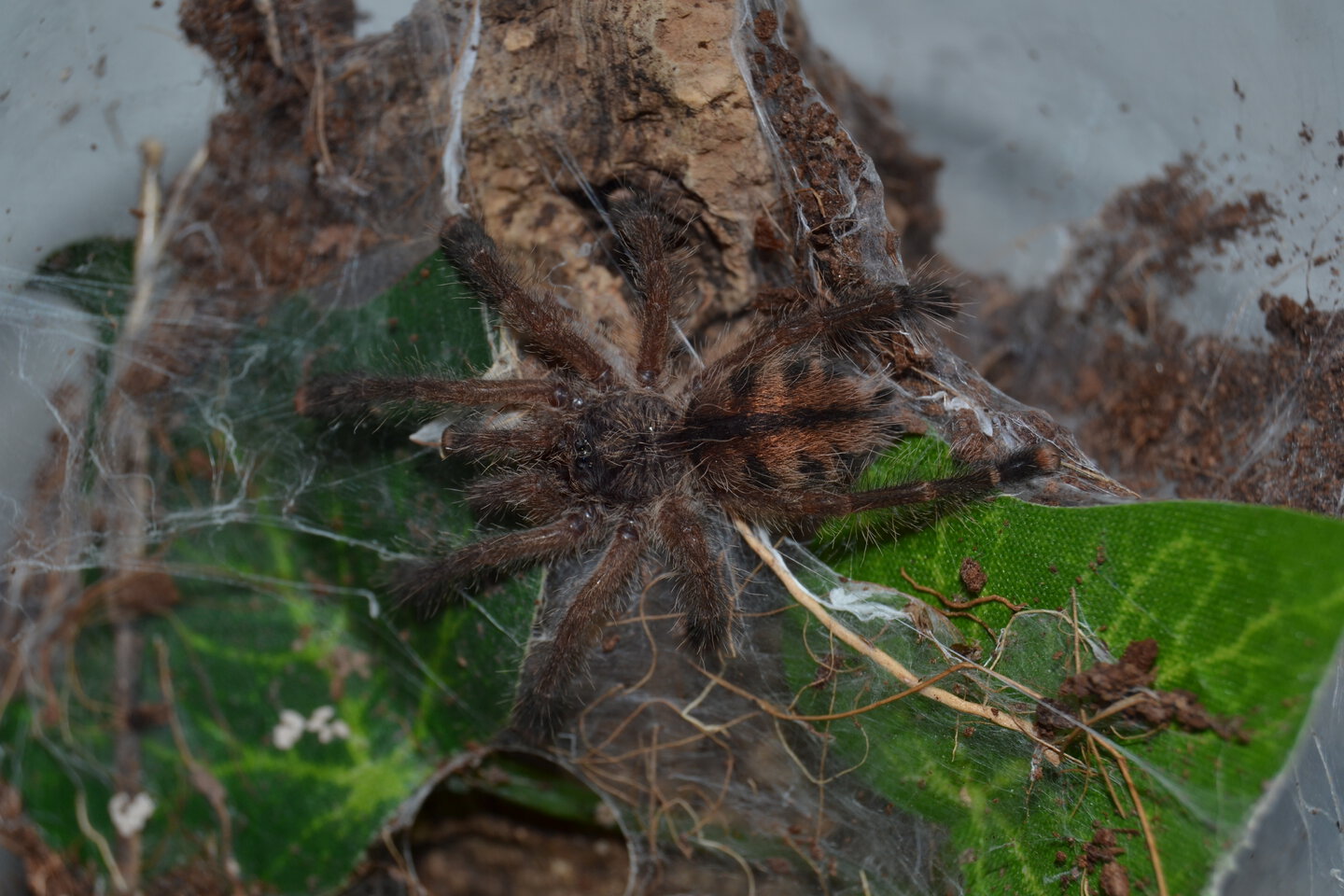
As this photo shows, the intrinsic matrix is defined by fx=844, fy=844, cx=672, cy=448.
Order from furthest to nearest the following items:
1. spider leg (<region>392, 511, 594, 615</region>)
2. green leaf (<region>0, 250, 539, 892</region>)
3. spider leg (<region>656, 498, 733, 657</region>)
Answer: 1. green leaf (<region>0, 250, 539, 892</region>)
2. spider leg (<region>392, 511, 594, 615</region>)
3. spider leg (<region>656, 498, 733, 657</region>)

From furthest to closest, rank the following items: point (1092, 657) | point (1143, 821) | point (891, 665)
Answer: point (891, 665) → point (1092, 657) → point (1143, 821)

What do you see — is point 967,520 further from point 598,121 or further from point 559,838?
point 559,838

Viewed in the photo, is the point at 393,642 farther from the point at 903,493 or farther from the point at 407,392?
the point at 903,493

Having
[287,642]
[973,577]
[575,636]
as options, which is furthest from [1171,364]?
[287,642]

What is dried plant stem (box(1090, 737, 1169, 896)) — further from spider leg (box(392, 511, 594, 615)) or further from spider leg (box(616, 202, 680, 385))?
spider leg (box(616, 202, 680, 385))

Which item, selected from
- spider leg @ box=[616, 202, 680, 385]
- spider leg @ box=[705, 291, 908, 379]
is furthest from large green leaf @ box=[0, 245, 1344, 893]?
spider leg @ box=[616, 202, 680, 385]

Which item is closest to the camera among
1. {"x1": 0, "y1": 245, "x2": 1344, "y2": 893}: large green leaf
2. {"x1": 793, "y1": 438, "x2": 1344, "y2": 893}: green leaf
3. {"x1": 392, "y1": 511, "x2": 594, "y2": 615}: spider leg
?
{"x1": 793, "y1": 438, "x2": 1344, "y2": 893}: green leaf
